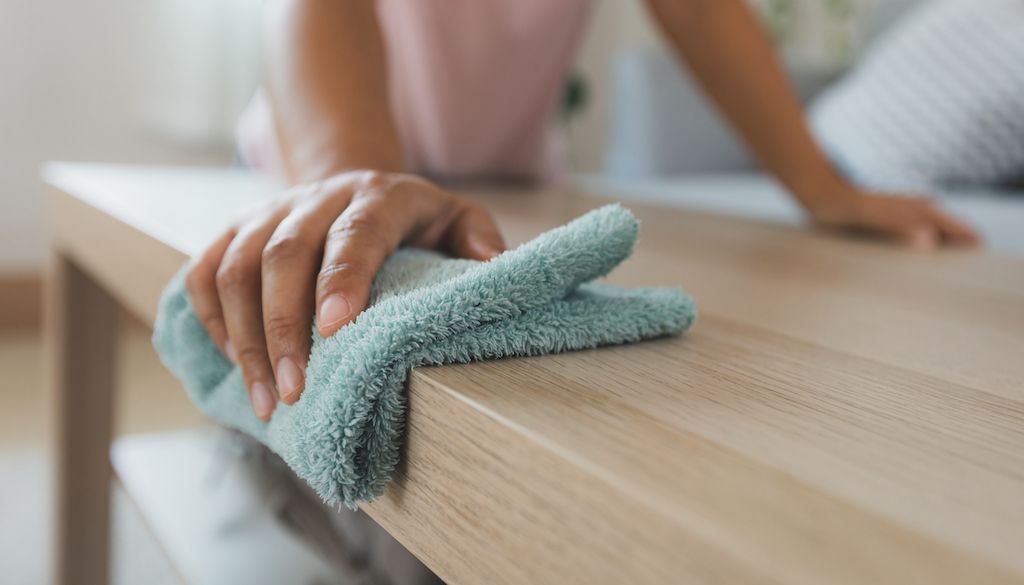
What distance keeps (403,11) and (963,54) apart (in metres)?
1.00

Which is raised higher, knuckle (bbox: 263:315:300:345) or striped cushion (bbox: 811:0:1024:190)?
striped cushion (bbox: 811:0:1024:190)

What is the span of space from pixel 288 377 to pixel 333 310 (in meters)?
0.03

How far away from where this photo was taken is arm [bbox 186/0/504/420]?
0.30 metres

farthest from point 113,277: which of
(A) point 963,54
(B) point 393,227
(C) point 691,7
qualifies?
(A) point 963,54

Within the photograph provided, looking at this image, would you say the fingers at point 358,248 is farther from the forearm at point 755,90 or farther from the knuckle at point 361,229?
the forearm at point 755,90

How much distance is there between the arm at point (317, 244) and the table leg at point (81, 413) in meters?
0.42

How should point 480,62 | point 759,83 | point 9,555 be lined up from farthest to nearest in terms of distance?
point 9,555 < point 480,62 < point 759,83

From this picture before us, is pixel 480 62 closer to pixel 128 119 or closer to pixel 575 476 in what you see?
pixel 575 476

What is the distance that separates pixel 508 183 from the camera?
1008 mm

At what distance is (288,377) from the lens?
0.96 feet

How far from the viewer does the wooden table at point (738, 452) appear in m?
0.17

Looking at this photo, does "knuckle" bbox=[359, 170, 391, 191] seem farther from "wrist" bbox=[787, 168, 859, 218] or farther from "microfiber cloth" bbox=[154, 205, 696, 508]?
"wrist" bbox=[787, 168, 859, 218]

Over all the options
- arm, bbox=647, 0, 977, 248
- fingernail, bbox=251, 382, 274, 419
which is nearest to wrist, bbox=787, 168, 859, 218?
arm, bbox=647, 0, 977, 248

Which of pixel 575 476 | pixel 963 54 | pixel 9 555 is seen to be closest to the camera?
pixel 575 476
